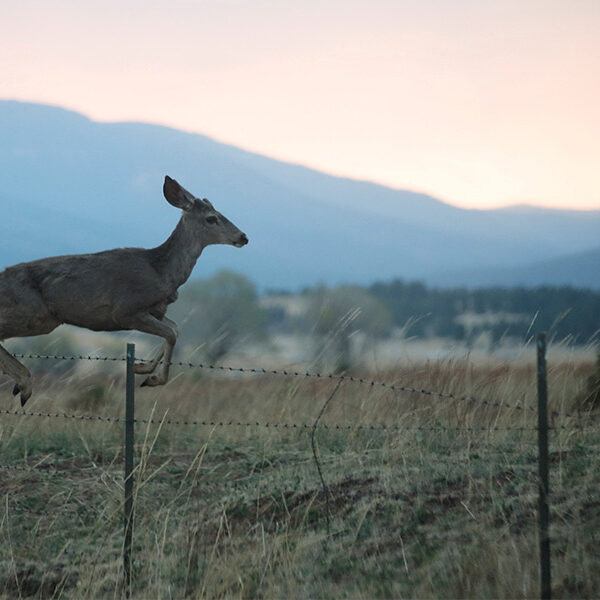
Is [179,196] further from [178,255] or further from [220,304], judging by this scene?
[220,304]

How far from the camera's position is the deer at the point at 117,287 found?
702 cm

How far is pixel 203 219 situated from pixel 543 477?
131 inches

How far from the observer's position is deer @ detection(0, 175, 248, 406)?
23.0 feet

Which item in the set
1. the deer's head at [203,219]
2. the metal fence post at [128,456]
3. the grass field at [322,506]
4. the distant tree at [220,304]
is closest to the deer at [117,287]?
the deer's head at [203,219]

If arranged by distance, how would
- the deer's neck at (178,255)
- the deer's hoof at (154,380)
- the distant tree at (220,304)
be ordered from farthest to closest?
the distant tree at (220,304) < the deer's neck at (178,255) < the deer's hoof at (154,380)

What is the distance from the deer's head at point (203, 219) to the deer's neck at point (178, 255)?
0.06m

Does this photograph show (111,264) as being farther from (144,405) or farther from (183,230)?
(144,405)

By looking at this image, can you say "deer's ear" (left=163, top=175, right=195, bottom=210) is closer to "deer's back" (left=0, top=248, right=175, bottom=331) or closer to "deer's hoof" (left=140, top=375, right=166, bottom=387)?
"deer's back" (left=0, top=248, right=175, bottom=331)

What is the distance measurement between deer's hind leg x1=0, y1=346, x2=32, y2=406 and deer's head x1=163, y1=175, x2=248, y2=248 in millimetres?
1738

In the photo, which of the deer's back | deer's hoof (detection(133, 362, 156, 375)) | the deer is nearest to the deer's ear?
the deer

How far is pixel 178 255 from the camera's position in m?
7.27

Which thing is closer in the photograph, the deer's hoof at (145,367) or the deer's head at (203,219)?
the deer's hoof at (145,367)

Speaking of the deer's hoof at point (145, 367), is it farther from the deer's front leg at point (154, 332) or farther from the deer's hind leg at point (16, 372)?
the deer's hind leg at point (16, 372)

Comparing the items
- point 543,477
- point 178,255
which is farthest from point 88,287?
point 543,477
